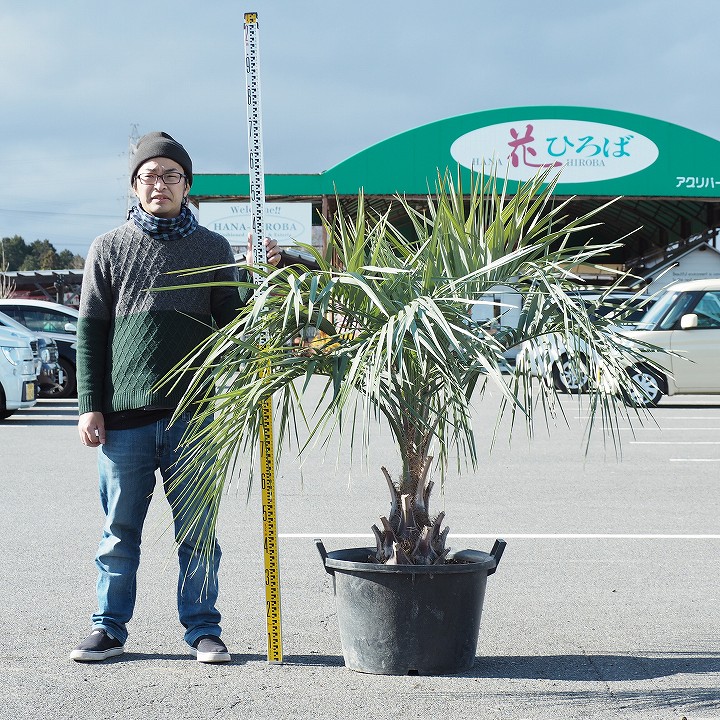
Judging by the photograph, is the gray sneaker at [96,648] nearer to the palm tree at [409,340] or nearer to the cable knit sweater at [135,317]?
the palm tree at [409,340]

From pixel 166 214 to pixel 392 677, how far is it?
6.65ft

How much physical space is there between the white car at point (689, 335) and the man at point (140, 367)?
12098mm

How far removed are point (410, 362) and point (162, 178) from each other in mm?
1292

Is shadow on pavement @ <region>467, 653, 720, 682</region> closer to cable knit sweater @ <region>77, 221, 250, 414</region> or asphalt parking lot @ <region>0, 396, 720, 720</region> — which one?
asphalt parking lot @ <region>0, 396, 720, 720</region>

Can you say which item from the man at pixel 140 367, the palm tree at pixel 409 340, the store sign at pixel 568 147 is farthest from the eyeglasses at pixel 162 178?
the store sign at pixel 568 147

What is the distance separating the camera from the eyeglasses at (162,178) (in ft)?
14.1

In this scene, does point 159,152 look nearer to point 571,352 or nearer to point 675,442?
point 571,352

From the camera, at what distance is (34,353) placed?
15.2m

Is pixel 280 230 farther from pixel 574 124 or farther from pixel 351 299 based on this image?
pixel 351 299

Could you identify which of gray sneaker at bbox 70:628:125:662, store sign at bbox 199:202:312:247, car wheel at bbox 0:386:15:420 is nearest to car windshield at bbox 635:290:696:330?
car wheel at bbox 0:386:15:420

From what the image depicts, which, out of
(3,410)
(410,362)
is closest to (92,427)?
(410,362)

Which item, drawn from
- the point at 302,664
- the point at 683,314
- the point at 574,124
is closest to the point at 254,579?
the point at 302,664

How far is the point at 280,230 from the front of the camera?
33.2 m

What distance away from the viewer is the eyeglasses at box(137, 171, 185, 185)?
429 centimetres
